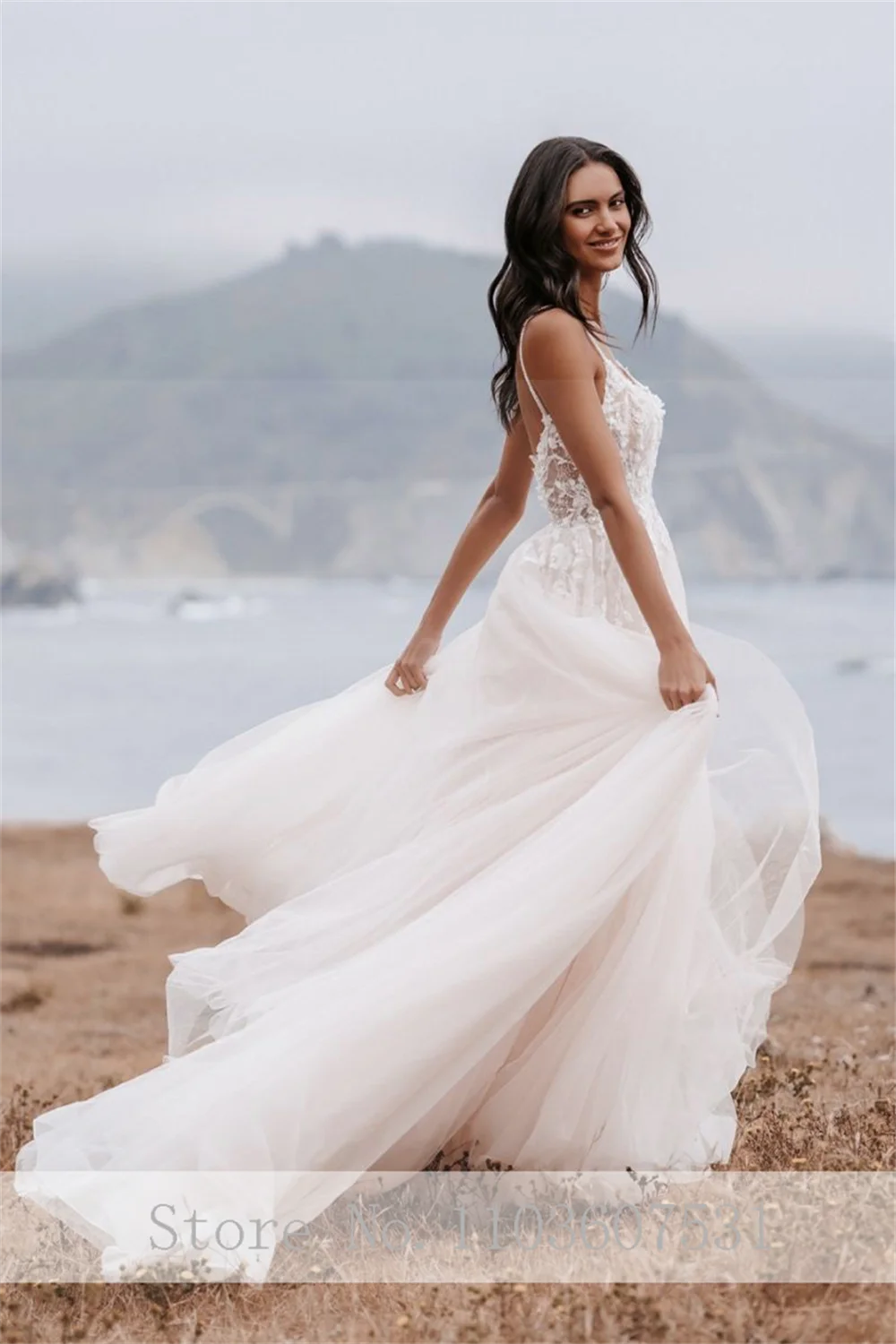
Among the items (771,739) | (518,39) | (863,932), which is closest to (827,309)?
(518,39)

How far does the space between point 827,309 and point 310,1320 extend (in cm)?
2116

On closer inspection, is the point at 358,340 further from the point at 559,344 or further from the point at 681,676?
the point at 681,676

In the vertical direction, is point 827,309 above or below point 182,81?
below

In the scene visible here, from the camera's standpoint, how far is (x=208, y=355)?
28.9 meters

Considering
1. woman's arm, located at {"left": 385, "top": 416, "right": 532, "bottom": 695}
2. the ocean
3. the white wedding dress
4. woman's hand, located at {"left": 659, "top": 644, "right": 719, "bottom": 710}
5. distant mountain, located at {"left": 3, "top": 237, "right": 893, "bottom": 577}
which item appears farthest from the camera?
distant mountain, located at {"left": 3, "top": 237, "right": 893, "bottom": 577}

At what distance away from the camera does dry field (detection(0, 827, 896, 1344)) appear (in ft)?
6.27

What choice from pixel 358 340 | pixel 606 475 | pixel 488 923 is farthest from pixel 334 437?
pixel 488 923

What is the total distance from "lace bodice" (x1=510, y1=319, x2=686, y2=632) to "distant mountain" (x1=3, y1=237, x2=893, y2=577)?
66.0ft

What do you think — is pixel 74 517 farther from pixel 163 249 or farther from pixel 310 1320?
pixel 310 1320

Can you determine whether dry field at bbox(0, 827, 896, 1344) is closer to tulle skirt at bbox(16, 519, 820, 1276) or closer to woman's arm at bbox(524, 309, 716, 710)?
tulle skirt at bbox(16, 519, 820, 1276)

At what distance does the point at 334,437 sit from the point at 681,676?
83.1ft

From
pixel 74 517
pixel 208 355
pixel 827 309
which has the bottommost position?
pixel 74 517

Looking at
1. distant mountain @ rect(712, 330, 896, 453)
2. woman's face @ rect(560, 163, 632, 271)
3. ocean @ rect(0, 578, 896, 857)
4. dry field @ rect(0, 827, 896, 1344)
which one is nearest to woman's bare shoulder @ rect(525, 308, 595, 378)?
woman's face @ rect(560, 163, 632, 271)

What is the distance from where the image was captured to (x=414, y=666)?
2.65m
